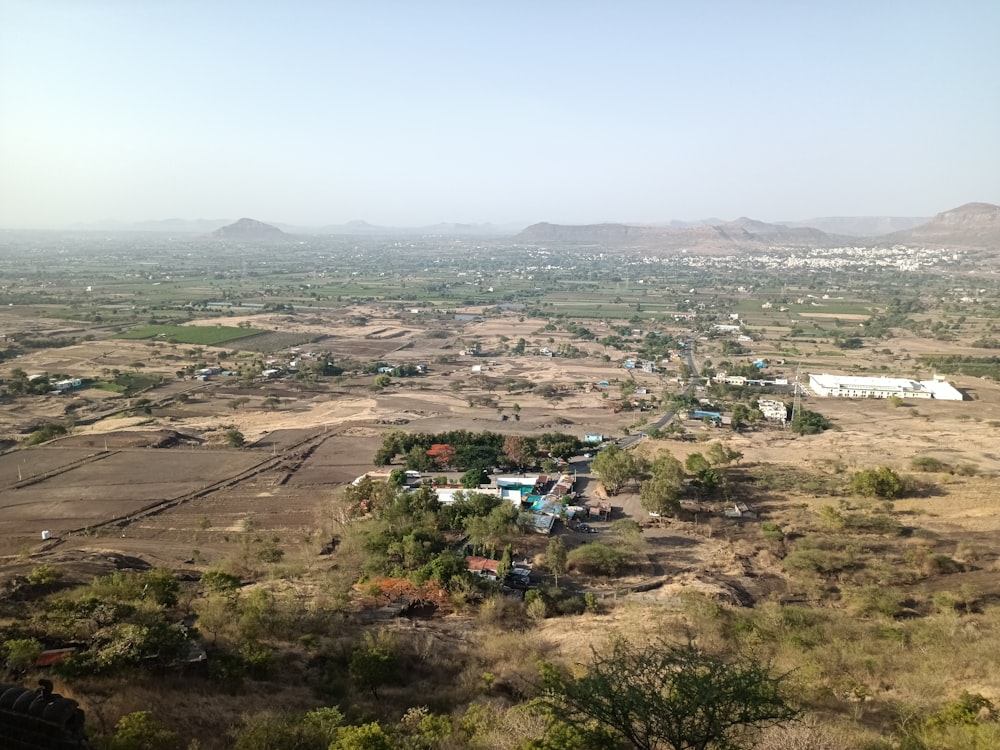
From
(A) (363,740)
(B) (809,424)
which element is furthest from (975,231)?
(A) (363,740)

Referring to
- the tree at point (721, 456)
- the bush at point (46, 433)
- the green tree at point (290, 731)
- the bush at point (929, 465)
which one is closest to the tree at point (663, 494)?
the tree at point (721, 456)

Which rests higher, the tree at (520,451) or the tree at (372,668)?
the tree at (372,668)

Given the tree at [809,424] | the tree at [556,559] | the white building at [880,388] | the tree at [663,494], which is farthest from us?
the white building at [880,388]

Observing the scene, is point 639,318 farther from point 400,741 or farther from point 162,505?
point 400,741

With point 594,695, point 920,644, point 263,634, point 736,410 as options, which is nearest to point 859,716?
point 920,644

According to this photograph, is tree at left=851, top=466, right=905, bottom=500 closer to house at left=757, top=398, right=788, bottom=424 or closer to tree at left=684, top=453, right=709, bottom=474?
tree at left=684, top=453, right=709, bottom=474

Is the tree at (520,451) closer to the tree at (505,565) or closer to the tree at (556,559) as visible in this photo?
the tree at (556,559)
